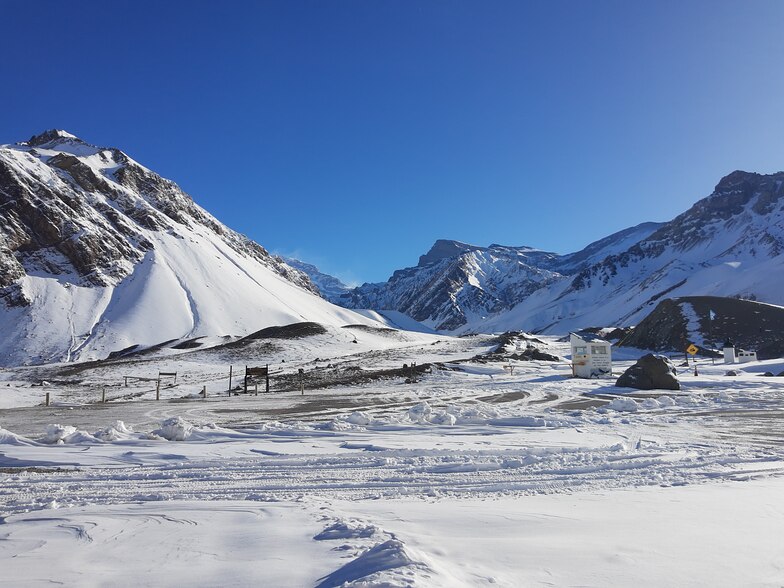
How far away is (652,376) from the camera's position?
24.3 metres

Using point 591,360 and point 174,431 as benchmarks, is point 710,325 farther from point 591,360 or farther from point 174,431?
point 174,431

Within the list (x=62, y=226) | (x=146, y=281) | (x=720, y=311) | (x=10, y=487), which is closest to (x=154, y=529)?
(x=10, y=487)

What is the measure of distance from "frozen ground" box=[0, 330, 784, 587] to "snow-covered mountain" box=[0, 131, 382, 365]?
213ft

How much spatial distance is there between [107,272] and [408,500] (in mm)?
94582

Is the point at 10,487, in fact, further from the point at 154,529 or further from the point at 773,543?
the point at 773,543

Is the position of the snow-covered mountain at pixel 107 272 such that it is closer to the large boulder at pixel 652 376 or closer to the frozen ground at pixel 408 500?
the frozen ground at pixel 408 500

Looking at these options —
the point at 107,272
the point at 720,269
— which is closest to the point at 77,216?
the point at 107,272

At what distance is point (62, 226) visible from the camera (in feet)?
293

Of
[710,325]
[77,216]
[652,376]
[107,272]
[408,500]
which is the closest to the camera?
[408,500]

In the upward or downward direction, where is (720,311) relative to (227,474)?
upward

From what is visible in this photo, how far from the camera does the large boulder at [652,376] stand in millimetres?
23875

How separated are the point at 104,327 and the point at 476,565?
82316 millimetres

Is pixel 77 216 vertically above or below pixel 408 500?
above

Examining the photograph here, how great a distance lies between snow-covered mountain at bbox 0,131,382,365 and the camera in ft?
240
